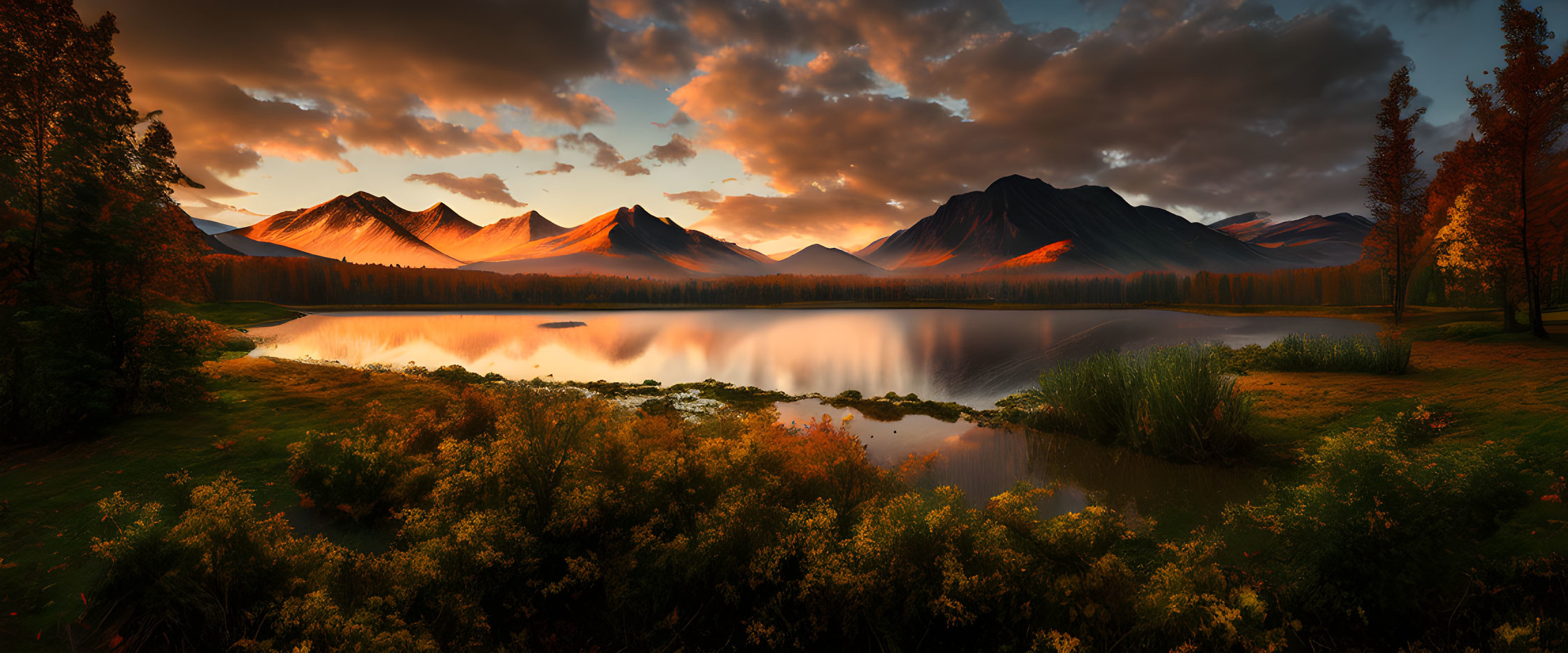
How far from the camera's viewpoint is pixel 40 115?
8.31 meters

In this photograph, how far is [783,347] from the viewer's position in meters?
32.3

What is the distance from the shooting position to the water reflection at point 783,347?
21.1 metres

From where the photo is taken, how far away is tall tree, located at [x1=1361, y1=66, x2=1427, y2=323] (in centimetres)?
2484

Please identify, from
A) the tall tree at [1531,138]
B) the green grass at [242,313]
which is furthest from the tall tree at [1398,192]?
the green grass at [242,313]

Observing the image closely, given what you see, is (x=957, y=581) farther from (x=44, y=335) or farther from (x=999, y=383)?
(x=999, y=383)

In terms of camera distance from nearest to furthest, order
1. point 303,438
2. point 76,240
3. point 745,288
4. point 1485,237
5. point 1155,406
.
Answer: point 76,240 < point 303,438 < point 1155,406 < point 1485,237 < point 745,288

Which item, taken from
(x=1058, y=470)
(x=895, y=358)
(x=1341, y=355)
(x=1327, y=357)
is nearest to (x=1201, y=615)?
(x=1058, y=470)

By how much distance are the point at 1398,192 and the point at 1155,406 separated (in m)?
30.0

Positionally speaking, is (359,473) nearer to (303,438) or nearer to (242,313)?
(303,438)

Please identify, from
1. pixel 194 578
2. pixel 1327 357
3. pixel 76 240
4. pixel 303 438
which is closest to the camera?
pixel 194 578

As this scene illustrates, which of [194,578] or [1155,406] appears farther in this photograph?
[1155,406]

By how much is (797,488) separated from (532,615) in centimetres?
350

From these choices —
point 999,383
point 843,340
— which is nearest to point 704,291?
point 843,340

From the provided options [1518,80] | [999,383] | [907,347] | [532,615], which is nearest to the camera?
[532,615]
